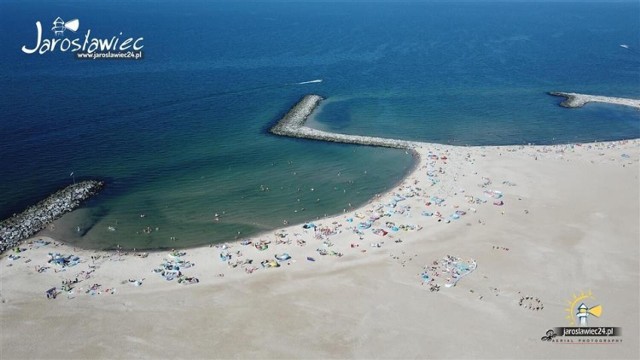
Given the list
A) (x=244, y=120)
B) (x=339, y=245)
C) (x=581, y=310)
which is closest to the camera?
(x=581, y=310)

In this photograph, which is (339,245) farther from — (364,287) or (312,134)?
(312,134)

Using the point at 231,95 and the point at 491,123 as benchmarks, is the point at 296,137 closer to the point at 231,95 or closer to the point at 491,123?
the point at 231,95

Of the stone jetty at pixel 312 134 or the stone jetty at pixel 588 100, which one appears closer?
the stone jetty at pixel 312 134

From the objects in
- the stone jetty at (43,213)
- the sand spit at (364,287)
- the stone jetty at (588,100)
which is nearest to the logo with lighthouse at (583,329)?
the sand spit at (364,287)

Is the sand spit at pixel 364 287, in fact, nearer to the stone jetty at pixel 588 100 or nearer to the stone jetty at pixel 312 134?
the stone jetty at pixel 312 134

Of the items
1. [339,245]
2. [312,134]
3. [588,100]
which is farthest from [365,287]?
[588,100]
